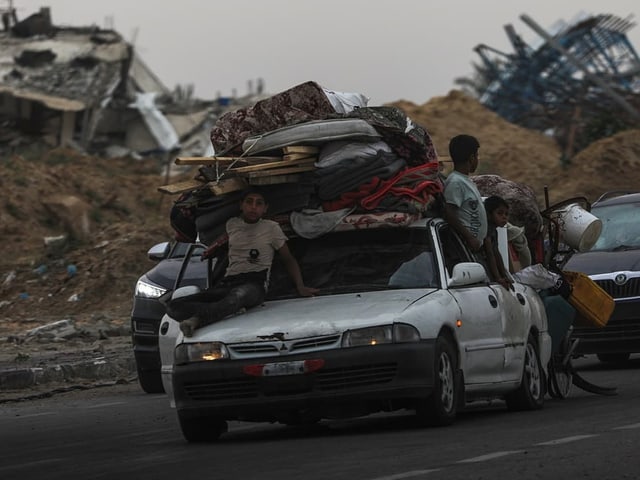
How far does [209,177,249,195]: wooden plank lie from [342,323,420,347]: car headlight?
1.65 m

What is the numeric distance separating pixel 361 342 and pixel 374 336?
9 cm

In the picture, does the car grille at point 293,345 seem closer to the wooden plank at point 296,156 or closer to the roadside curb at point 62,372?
the wooden plank at point 296,156

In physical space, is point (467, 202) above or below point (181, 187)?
below

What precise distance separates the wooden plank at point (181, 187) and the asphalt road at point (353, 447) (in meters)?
1.73

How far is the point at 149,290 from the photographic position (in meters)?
18.2

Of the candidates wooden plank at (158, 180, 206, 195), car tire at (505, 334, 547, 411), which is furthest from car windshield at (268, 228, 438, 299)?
car tire at (505, 334, 547, 411)

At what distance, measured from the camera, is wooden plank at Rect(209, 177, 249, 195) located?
12.2 metres

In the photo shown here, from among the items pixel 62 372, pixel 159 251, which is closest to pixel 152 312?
pixel 159 251

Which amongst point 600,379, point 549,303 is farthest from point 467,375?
point 600,379

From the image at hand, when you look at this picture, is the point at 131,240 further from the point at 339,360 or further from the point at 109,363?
the point at 339,360

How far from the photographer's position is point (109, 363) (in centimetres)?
2069

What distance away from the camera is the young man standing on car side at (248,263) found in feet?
38.8

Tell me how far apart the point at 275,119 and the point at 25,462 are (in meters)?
3.36

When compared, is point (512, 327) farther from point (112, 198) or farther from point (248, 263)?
point (112, 198)
